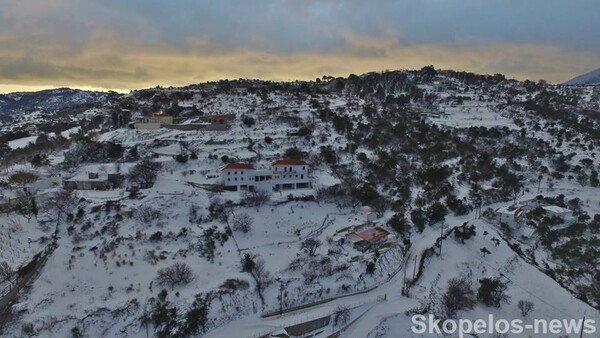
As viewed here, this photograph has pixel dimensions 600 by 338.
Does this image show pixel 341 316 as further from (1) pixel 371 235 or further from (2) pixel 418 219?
(2) pixel 418 219

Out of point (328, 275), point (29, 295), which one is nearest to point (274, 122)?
point (328, 275)

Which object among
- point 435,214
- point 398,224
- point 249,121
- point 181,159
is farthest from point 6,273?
point 249,121

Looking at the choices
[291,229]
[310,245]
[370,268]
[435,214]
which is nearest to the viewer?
[370,268]

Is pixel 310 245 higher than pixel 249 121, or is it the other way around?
pixel 249 121

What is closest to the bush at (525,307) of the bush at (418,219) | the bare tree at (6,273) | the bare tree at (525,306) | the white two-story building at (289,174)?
the bare tree at (525,306)

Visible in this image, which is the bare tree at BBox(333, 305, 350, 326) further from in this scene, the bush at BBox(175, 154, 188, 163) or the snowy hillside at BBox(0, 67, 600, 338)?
the bush at BBox(175, 154, 188, 163)

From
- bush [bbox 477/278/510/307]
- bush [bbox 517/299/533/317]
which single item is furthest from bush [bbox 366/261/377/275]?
bush [bbox 517/299/533/317]

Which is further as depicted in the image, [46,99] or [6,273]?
[46,99]
